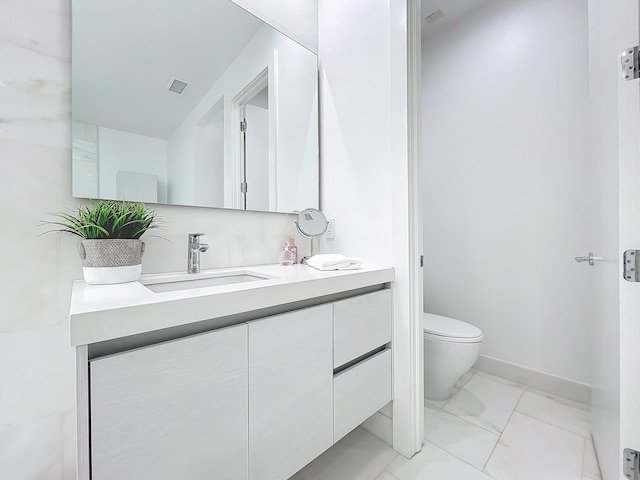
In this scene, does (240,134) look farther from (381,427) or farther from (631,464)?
(631,464)

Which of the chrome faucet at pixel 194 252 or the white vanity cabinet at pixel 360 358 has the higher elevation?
the chrome faucet at pixel 194 252

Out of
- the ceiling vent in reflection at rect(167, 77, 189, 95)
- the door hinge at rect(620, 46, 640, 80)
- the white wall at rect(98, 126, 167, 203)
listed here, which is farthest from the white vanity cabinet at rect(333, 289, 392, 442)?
the ceiling vent in reflection at rect(167, 77, 189, 95)

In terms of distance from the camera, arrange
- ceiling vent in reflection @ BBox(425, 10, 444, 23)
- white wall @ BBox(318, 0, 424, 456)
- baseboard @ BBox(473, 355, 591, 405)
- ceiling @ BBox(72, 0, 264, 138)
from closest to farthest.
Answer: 1. ceiling @ BBox(72, 0, 264, 138)
2. white wall @ BBox(318, 0, 424, 456)
3. baseboard @ BBox(473, 355, 591, 405)
4. ceiling vent in reflection @ BBox(425, 10, 444, 23)

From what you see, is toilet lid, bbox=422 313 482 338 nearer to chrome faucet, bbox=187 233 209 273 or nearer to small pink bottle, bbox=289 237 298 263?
small pink bottle, bbox=289 237 298 263

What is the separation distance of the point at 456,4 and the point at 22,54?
2440 millimetres

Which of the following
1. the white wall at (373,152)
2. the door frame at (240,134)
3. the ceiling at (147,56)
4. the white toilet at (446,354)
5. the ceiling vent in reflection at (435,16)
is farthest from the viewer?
the ceiling vent in reflection at (435,16)

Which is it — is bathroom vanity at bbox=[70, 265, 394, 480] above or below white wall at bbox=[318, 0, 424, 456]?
below

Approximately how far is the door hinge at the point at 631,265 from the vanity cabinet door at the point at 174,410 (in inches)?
42.9

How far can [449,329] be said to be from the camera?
62.0 inches

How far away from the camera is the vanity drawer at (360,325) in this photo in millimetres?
1023

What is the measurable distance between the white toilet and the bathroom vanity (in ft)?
1.98

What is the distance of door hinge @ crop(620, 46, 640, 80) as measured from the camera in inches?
29.9

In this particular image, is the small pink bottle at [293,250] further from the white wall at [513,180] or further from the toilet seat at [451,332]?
the white wall at [513,180]

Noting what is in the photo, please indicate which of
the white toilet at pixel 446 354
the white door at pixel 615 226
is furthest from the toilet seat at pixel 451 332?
the white door at pixel 615 226
